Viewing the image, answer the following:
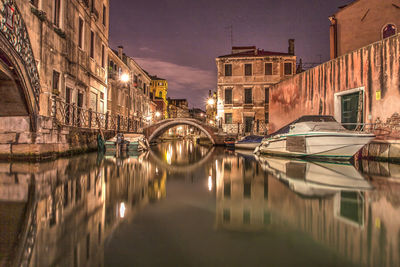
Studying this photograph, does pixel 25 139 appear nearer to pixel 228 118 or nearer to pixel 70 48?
pixel 70 48

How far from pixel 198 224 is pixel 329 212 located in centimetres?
160

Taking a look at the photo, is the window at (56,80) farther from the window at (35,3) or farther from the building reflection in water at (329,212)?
the building reflection in water at (329,212)

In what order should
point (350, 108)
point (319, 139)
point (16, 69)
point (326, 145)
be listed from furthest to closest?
1. point (350, 108)
2. point (319, 139)
3. point (326, 145)
4. point (16, 69)

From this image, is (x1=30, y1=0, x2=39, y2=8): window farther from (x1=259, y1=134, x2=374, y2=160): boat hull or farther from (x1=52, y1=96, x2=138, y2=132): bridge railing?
(x1=259, y1=134, x2=374, y2=160): boat hull

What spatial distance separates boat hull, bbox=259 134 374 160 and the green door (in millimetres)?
3069

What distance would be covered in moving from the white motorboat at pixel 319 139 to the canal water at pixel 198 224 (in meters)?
4.00

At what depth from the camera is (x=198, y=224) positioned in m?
2.82

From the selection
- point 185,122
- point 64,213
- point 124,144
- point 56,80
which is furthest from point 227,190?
point 185,122

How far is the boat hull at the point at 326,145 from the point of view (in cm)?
855

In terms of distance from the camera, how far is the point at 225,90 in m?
27.3

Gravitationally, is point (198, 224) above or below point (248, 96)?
below

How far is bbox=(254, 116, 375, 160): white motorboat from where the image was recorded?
8617mm

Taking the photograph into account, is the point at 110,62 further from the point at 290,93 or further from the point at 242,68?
the point at 290,93

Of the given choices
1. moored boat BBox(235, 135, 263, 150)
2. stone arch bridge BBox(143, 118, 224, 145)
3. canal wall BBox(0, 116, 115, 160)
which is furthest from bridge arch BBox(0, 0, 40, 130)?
stone arch bridge BBox(143, 118, 224, 145)
